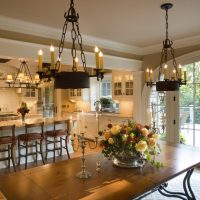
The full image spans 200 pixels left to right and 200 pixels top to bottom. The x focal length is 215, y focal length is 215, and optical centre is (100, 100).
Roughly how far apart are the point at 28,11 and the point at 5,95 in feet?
21.2

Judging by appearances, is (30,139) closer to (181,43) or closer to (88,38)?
(88,38)

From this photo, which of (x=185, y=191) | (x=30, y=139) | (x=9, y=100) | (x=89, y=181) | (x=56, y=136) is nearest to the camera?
(x=89, y=181)

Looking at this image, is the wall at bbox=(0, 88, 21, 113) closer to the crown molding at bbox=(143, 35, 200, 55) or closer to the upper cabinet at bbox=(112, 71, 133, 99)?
the upper cabinet at bbox=(112, 71, 133, 99)

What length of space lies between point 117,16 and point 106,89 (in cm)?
450

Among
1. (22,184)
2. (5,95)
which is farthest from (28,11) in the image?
(5,95)

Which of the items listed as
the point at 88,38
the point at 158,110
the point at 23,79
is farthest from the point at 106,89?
the point at 88,38

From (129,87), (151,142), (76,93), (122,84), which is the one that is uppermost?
(122,84)

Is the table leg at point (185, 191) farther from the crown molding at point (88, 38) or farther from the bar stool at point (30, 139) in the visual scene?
the crown molding at point (88, 38)

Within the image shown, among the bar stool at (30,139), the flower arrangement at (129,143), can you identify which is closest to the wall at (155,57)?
the bar stool at (30,139)

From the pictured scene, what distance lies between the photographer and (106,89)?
7770 millimetres

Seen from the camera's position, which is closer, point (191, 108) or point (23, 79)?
point (191, 108)

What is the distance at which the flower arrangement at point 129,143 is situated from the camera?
2.21m

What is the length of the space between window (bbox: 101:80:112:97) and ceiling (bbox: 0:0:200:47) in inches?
131

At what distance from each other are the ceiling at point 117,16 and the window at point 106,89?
3319 mm
